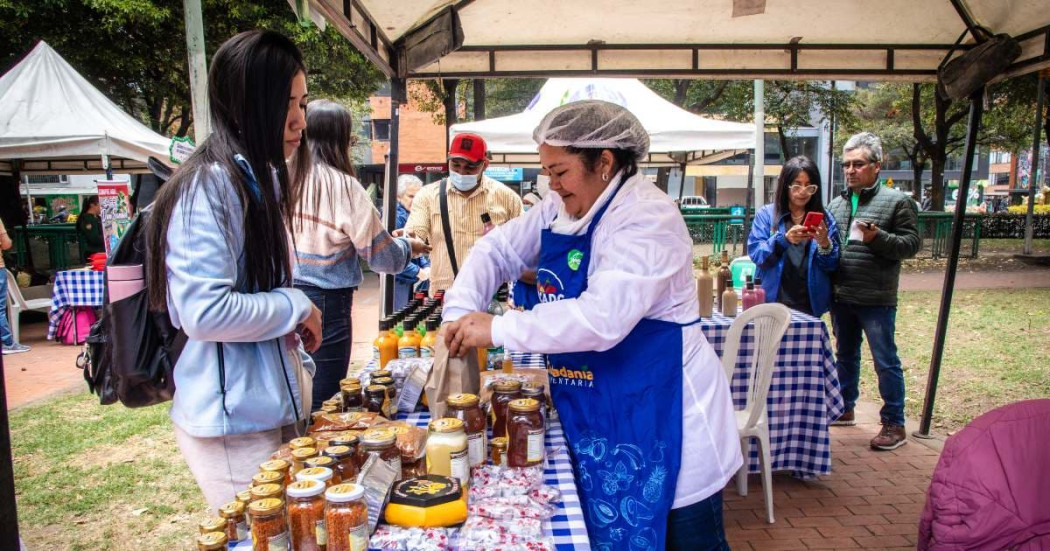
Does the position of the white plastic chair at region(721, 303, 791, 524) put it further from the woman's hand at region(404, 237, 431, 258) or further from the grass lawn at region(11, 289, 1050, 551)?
the grass lawn at region(11, 289, 1050, 551)

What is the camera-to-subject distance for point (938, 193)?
20594 mm

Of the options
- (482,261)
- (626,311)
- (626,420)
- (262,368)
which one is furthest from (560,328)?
(262,368)

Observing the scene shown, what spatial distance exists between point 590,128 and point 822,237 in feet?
10.6

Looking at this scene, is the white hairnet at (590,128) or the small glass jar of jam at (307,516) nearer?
the small glass jar of jam at (307,516)

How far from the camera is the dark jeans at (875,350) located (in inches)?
177

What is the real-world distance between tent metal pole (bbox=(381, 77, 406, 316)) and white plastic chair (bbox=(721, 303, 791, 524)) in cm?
245

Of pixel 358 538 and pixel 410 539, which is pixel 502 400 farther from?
pixel 358 538

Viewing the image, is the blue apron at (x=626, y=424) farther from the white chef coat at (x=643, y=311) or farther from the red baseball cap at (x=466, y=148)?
the red baseball cap at (x=466, y=148)

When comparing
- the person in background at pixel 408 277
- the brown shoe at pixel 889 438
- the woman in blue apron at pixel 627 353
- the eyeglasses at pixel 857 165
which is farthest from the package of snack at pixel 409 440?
the brown shoe at pixel 889 438

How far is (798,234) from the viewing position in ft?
14.5

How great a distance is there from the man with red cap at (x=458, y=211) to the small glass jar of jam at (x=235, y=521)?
3518 mm

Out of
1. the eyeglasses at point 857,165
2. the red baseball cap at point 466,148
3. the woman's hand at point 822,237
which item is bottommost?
the woman's hand at point 822,237

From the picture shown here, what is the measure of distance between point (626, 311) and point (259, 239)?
0.99 m

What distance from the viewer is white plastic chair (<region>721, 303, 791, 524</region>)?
12.0 feet
